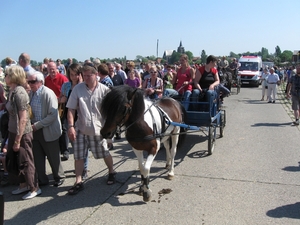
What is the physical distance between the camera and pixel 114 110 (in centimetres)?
392

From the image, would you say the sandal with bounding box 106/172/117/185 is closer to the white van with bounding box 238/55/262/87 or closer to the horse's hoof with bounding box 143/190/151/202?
the horse's hoof with bounding box 143/190/151/202

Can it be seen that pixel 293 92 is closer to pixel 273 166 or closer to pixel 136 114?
pixel 273 166

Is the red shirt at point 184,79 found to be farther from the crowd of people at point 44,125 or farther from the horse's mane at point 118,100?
the horse's mane at point 118,100

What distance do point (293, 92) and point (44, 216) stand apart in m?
8.55

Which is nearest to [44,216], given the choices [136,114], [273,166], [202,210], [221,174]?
[136,114]

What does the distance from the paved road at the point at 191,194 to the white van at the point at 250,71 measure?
18.6 metres

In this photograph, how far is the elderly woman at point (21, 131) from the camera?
13.5 ft

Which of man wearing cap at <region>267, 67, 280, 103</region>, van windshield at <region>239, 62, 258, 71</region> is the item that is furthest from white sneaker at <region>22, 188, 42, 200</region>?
van windshield at <region>239, 62, 258, 71</region>

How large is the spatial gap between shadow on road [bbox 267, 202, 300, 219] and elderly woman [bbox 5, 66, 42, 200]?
3.36 metres

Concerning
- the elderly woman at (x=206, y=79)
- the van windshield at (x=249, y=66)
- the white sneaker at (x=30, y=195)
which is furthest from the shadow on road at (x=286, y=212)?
the van windshield at (x=249, y=66)

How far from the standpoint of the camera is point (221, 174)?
541cm

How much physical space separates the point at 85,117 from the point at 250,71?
2320cm

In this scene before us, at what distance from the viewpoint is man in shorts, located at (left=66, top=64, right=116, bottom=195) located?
14.7 feet

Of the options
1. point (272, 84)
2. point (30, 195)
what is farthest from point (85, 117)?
point (272, 84)
